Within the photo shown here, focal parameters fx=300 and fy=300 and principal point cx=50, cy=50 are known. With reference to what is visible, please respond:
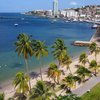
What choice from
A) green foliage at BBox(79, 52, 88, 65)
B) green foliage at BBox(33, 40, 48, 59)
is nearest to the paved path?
green foliage at BBox(33, 40, 48, 59)

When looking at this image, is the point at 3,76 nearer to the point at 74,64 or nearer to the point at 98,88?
the point at 74,64

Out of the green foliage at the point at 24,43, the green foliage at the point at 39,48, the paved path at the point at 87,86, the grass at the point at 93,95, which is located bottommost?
the paved path at the point at 87,86

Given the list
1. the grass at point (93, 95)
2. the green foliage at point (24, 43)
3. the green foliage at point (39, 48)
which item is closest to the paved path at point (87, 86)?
the grass at point (93, 95)

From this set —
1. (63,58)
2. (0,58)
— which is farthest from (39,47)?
(0,58)

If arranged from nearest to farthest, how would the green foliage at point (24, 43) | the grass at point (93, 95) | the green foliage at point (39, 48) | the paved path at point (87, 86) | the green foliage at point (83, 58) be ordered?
the grass at point (93, 95)
the paved path at point (87, 86)
the green foliage at point (24, 43)
the green foliage at point (39, 48)
the green foliage at point (83, 58)

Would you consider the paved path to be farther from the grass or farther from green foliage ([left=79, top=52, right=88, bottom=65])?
green foliage ([left=79, top=52, right=88, bottom=65])

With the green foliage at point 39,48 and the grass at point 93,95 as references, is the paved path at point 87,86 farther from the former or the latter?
the green foliage at point 39,48

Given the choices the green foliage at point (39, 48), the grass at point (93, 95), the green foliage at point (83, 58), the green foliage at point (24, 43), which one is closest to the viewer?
the grass at point (93, 95)

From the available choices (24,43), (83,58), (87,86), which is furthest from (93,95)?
(83,58)
